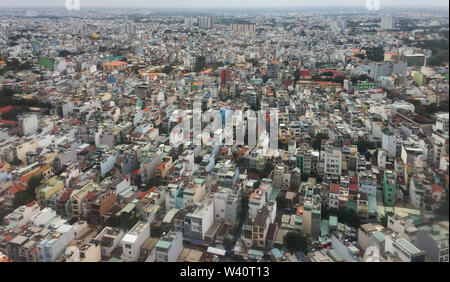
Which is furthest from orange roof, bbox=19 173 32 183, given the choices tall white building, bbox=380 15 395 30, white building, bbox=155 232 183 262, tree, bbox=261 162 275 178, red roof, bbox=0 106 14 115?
tall white building, bbox=380 15 395 30

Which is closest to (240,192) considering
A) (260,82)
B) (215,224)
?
(215,224)

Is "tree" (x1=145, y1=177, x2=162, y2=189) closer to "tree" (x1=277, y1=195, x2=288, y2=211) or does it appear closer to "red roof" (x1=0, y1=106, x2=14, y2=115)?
"tree" (x1=277, y1=195, x2=288, y2=211)

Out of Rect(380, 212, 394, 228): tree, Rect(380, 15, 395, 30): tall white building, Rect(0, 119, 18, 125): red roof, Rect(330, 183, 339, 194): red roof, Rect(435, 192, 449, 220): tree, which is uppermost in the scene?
Rect(380, 15, 395, 30): tall white building

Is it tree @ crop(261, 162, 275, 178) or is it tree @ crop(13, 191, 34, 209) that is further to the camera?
tree @ crop(261, 162, 275, 178)

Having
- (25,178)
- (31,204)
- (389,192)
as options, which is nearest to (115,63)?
(25,178)

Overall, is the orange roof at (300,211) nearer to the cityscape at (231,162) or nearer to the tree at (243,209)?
the cityscape at (231,162)

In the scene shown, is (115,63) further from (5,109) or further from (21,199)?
(21,199)
